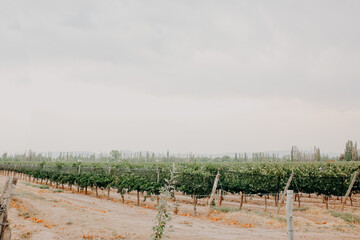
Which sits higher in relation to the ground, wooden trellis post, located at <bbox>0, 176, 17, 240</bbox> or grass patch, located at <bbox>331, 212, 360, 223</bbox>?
wooden trellis post, located at <bbox>0, 176, 17, 240</bbox>

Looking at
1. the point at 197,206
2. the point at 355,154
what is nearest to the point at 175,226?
the point at 197,206

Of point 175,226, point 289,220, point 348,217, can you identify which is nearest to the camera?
point 289,220

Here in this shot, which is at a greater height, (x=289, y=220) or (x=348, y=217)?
(x=289, y=220)

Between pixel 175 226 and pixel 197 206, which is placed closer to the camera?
pixel 175 226

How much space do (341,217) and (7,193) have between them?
15414 millimetres

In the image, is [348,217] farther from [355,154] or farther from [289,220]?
[355,154]

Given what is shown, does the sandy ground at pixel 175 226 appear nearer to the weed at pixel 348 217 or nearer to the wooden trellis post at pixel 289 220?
the weed at pixel 348 217

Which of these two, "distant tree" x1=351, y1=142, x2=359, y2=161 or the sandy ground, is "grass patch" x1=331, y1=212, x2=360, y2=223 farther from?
"distant tree" x1=351, y1=142, x2=359, y2=161

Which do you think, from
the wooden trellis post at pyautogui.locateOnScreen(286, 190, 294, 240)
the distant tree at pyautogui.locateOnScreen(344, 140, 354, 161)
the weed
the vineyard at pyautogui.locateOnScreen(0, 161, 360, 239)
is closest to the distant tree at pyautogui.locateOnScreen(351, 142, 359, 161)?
the distant tree at pyautogui.locateOnScreen(344, 140, 354, 161)

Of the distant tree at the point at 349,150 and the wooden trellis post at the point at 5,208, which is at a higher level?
the distant tree at the point at 349,150

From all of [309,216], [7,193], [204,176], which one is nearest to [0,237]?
[7,193]

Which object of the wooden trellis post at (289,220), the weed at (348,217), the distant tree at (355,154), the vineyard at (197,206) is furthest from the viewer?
the distant tree at (355,154)

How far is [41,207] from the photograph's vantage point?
14086 millimetres

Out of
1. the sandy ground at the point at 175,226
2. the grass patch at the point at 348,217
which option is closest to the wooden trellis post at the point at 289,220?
the sandy ground at the point at 175,226
